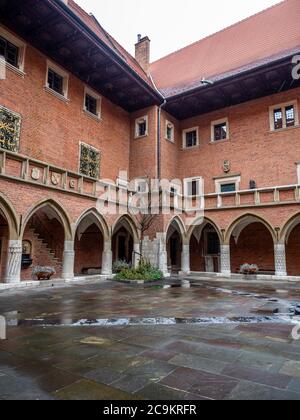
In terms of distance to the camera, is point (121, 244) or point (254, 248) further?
point (121, 244)

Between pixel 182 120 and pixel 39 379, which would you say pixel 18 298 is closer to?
pixel 39 379

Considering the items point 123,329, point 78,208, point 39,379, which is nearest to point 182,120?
point 78,208

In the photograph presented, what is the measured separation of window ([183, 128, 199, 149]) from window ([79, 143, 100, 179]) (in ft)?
23.9

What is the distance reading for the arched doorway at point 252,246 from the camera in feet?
62.1

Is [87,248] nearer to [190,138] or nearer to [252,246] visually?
[252,246]

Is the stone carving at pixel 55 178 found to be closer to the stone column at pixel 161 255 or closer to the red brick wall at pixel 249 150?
the stone column at pixel 161 255

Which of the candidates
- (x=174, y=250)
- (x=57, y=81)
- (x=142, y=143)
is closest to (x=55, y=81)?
(x=57, y=81)

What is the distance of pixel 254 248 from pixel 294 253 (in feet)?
7.80

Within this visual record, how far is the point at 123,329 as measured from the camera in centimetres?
534

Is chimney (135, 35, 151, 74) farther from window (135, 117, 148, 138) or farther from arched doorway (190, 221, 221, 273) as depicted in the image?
arched doorway (190, 221, 221, 273)

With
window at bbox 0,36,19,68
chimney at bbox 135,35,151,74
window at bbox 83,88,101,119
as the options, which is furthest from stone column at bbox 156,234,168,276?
chimney at bbox 135,35,151,74

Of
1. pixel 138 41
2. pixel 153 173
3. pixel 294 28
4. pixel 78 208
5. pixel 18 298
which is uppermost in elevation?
pixel 138 41

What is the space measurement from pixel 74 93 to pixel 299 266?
53.9 ft

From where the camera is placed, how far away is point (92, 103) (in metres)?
18.5
